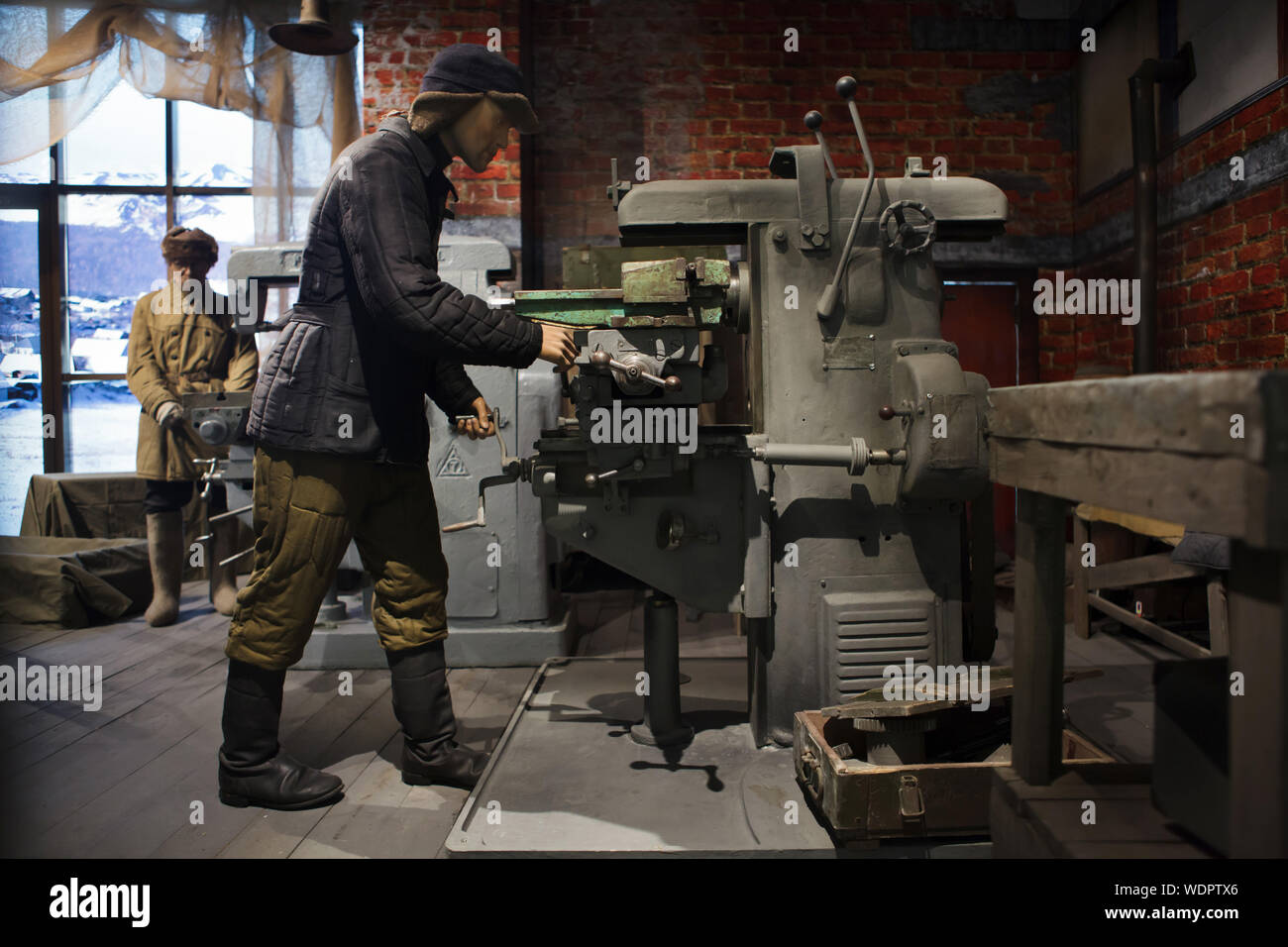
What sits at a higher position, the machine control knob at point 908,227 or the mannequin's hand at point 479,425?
the machine control knob at point 908,227

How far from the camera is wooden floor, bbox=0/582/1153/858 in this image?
183 centimetres

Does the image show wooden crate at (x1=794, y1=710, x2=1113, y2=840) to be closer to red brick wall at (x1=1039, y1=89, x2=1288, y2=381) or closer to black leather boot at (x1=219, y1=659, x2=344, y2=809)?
black leather boot at (x1=219, y1=659, x2=344, y2=809)

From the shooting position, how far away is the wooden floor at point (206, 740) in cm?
183

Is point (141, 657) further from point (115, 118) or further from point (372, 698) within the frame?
point (115, 118)

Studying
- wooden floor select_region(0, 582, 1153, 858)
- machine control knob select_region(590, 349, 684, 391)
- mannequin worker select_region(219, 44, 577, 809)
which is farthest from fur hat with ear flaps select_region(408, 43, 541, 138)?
wooden floor select_region(0, 582, 1153, 858)

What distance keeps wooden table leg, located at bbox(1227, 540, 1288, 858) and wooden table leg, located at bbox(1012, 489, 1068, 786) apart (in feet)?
1.25

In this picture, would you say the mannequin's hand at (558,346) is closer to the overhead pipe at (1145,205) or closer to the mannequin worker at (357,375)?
the mannequin worker at (357,375)

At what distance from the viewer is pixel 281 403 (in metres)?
1.89

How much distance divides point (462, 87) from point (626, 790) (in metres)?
1.64

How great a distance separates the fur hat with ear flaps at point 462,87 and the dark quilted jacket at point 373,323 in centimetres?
6

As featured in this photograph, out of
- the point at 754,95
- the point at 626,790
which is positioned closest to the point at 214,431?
the point at 626,790

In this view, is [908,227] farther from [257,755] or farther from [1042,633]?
[257,755]

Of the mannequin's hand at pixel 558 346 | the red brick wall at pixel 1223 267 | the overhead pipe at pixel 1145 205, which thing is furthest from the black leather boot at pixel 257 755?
the overhead pipe at pixel 1145 205
